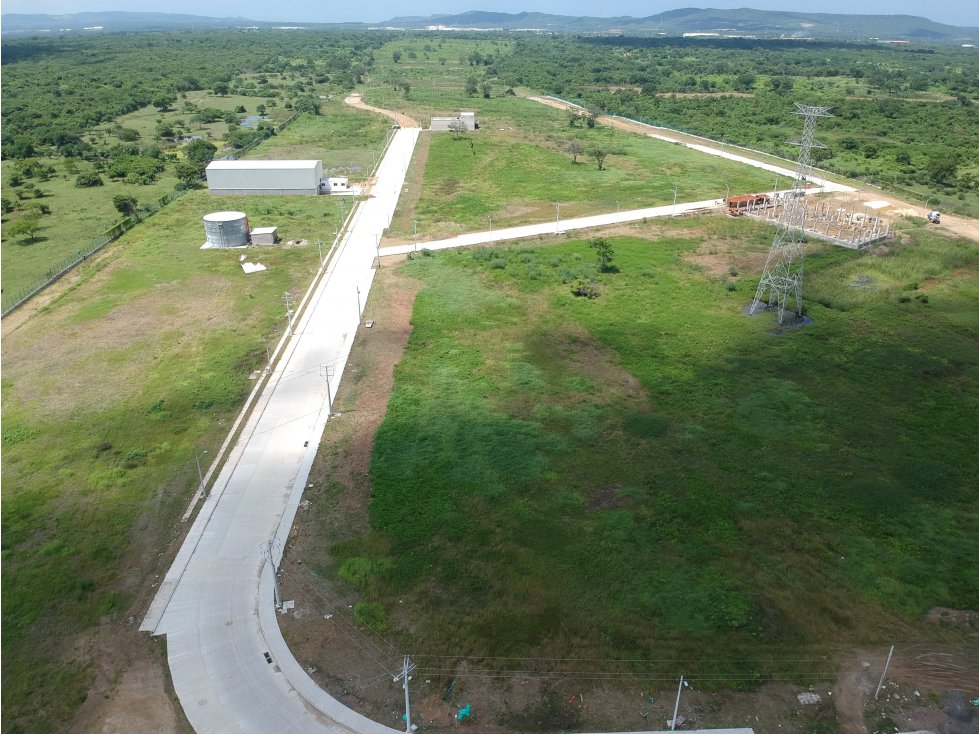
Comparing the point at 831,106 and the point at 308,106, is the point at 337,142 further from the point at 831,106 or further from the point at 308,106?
the point at 831,106

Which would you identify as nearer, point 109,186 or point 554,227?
point 554,227

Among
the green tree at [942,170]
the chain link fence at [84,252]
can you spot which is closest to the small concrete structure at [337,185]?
the chain link fence at [84,252]

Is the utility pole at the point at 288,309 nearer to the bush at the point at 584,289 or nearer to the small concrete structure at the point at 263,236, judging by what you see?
the small concrete structure at the point at 263,236

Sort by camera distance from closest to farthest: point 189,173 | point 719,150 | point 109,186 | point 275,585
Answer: point 275,585, point 109,186, point 189,173, point 719,150

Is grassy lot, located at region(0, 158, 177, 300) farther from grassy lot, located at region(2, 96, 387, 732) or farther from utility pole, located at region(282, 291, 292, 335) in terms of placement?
utility pole, located at region(282, 291, 292, 335)

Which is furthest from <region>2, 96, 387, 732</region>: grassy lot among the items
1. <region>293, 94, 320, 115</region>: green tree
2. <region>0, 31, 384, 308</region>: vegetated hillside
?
<region>293, 94, 320, 115</region>: green tree


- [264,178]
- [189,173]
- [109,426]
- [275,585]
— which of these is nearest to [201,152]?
[189,173]

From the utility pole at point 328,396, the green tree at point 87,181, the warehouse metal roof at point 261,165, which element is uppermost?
the warehouse metal roof at point 261,165
